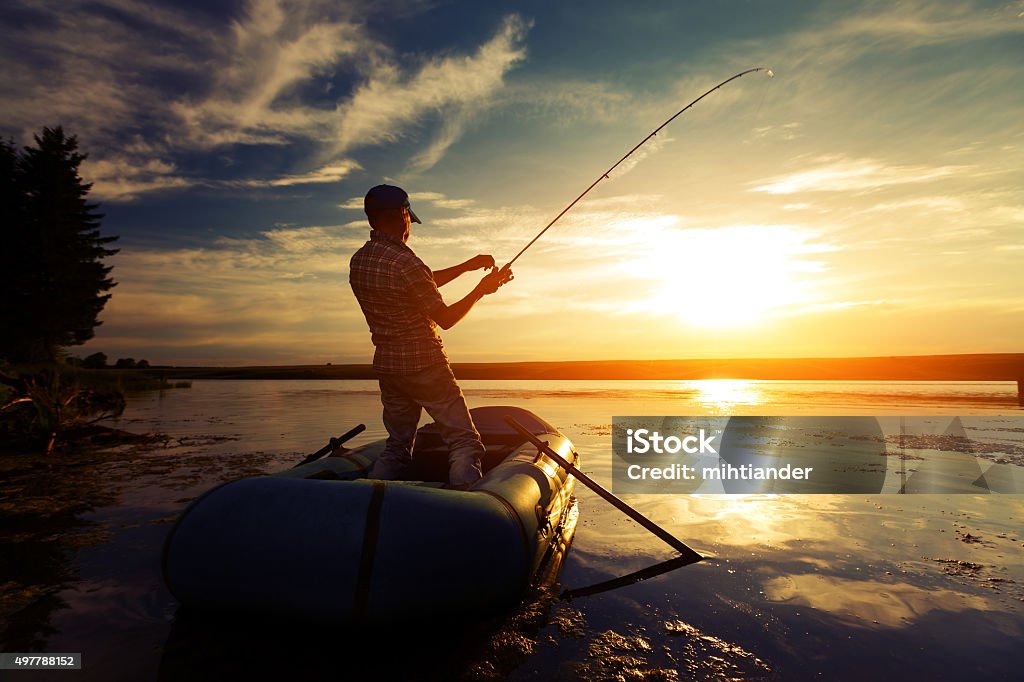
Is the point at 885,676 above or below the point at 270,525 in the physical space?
below

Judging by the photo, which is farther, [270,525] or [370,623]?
[270,525]

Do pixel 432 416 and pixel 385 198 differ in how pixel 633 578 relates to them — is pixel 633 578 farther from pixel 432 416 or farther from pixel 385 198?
pixel 385 198

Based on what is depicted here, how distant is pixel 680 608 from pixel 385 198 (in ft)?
12.7

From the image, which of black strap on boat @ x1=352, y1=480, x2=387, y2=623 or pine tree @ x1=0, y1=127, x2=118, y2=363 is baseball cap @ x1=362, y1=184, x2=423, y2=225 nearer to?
black strap on boat @ x1=352, y1=480, x2=387, y2=623

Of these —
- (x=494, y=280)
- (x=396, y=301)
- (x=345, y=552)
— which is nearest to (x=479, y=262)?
(x=494, y=280)

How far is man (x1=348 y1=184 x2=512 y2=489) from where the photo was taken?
4543 mm

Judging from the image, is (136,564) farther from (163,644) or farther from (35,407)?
(35,407)

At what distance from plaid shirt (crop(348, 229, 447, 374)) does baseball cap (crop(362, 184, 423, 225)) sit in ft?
0.70

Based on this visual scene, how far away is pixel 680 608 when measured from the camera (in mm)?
3930

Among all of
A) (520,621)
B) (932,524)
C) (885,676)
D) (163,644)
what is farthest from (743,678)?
(932,524)

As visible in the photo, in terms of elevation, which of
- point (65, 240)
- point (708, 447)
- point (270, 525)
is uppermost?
point (65, 240)

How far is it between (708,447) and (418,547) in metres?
9.53

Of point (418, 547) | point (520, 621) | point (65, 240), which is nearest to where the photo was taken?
point (418, 547)

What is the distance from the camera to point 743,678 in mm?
2998
